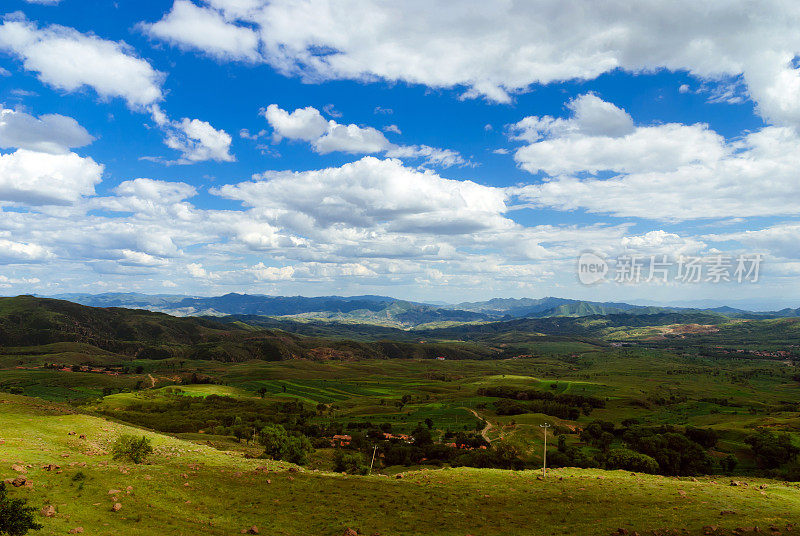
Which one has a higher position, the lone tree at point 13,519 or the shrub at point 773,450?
the lone tree at point 13,519

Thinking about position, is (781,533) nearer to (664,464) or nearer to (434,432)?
(664,464)

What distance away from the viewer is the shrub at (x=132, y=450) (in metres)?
61.7

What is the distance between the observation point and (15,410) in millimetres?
81188

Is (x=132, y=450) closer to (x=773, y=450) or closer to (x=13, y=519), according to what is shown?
(x=13, y=519)

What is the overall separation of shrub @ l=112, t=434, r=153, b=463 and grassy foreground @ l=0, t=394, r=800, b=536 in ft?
7.29

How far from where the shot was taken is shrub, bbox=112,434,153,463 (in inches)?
2429

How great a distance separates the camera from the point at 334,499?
52469 millimetres

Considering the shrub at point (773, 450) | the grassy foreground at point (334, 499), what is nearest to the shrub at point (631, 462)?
the grassy foreground at point (334, 499)

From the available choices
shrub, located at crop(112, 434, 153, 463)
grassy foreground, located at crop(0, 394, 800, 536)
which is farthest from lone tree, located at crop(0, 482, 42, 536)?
shrub, located at crop(112, 434, 153, 463)

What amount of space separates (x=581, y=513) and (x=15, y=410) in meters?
107

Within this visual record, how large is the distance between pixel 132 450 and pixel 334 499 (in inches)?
1390

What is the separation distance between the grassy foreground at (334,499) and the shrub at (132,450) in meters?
2.22

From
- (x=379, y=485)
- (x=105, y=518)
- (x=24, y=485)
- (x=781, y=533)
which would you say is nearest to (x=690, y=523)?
(x=781, y=533)

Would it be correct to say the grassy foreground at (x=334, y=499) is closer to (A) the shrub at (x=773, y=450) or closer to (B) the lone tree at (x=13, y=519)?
(B) the lone tree at (x=13, y=519)
